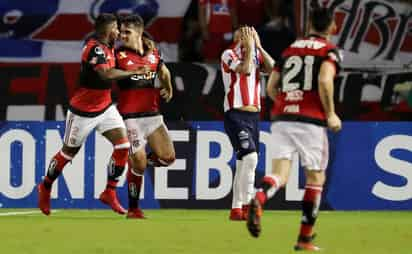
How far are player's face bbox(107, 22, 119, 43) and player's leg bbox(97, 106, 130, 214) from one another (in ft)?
2.35

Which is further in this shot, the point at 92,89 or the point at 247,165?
the point at 92,89

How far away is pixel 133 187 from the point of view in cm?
1398

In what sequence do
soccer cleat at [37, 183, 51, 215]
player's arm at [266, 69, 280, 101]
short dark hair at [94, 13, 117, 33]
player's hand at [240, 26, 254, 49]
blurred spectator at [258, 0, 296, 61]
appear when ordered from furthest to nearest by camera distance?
blurred spectator at [258, 0, 296, 61], soccer cleat at [37, 183, 51, 215], short dark hair at [94, 13, 117, 33], player's hand at [240, 26, 254, 49], player's arm at [266, 69, 280, 101]

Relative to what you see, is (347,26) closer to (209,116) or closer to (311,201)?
(209,116)

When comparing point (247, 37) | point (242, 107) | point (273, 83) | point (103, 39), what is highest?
point (273, 83)

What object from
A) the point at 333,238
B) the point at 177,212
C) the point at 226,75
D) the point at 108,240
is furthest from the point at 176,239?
the point at 177,212

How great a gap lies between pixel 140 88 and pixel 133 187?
3.24ft

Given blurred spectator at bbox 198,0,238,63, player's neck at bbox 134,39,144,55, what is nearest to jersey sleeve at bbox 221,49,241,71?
player's neck at bbox 134,39,144,55

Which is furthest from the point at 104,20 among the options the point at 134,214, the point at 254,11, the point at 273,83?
the point at 254,11

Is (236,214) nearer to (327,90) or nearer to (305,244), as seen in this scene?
(305,244)

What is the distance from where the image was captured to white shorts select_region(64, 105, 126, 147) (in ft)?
45.5

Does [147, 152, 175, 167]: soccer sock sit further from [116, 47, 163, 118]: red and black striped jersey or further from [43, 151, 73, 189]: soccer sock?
[43, 151, 73, 189]: soccer sock

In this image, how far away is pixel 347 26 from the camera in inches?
711

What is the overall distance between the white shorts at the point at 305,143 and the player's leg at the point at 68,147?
3918 mm
